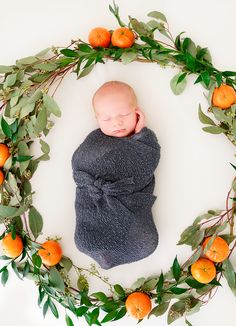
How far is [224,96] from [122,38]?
36cm

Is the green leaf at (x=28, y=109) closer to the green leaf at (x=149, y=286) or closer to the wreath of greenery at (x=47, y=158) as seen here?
the wreath of greenery at (x=47, y=158)

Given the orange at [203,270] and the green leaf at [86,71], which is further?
the green leaf at [86,71]

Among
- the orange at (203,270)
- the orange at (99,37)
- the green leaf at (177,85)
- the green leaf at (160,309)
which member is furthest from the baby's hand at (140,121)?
the green leaf at (160,309)

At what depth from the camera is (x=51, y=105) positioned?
128 cm

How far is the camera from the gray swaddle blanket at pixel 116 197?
1239 millimetres

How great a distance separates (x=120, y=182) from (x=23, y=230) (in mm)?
373

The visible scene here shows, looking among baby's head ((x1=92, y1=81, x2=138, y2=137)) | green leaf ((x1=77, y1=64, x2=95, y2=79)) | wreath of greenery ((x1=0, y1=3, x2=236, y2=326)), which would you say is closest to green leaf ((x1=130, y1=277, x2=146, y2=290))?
wreath of greenery ((x1=0, y1=3, x2=236, y2=326))

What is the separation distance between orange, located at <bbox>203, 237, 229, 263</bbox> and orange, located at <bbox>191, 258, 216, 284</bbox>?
0.02 meters

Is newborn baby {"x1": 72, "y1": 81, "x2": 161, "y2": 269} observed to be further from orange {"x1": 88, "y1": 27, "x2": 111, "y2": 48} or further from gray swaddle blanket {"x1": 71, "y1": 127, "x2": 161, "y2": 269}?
orange {"x1": 88, "y1": 27, "x2": 111, "y2": 48}

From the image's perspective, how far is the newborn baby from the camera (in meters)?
1.24

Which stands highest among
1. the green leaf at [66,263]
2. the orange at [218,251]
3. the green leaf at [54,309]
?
the orange at [218,251]

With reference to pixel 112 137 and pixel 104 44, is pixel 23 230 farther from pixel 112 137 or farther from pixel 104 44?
pixel 104 44

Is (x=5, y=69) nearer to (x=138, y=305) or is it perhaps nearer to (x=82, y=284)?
(x=82, y=284)

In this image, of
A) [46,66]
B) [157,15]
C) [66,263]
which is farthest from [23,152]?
[157,15]
